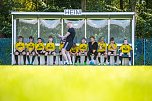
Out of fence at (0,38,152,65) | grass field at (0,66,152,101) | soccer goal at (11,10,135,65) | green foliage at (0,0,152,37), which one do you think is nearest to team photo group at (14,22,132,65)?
soccer goal at (11,10,135,65)

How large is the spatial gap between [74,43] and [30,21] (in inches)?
79.2

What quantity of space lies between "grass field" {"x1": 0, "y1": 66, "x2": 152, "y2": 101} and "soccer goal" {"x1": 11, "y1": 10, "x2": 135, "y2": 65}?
14.4m

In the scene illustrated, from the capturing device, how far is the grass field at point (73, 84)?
6.26ft

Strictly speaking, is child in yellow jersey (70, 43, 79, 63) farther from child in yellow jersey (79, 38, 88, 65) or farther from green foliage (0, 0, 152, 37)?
green foliage (0, 0, 152, 37)

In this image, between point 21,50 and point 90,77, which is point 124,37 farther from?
point 90,77

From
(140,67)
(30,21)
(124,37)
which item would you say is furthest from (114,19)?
(140,67)

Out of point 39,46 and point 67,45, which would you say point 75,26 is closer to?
point 67,45

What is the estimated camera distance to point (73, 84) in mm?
1948

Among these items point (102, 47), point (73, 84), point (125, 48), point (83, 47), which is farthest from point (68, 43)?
point (73, 84)

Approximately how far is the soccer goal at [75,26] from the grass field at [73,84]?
1438 cm

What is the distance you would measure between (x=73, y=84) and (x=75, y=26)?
14751 mm

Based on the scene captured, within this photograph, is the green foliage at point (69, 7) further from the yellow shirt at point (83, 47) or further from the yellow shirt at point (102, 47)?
the yellow shirt at point (102, 47)

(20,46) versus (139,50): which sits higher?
(20,46)

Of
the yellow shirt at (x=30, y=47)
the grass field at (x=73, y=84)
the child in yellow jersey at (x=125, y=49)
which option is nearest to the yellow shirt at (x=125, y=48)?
the child in yellow jersey at (x=125, y=49)
